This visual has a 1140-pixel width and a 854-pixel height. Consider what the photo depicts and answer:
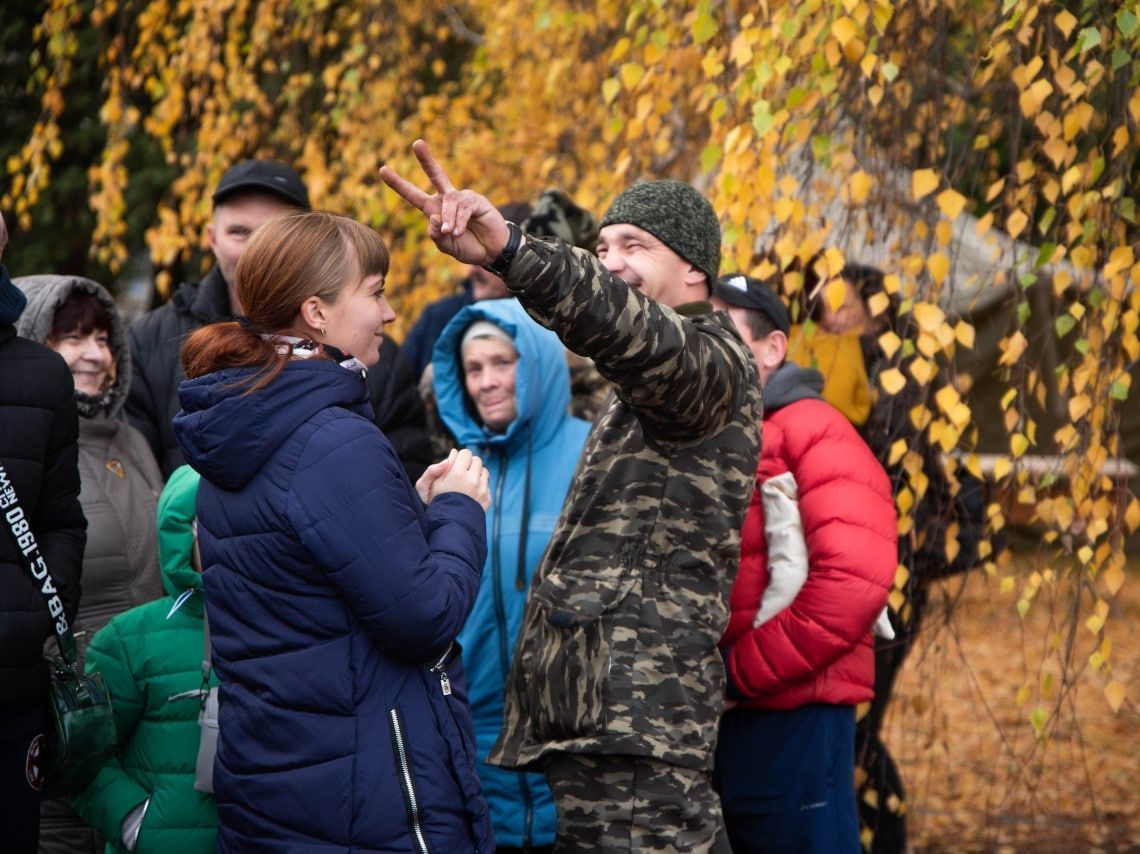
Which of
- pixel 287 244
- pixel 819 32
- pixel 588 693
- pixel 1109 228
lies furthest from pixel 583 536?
pixel 1109 228

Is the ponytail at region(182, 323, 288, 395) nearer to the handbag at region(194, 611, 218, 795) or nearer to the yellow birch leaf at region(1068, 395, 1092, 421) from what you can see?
the handbag at region(194, 611, 218, 795)

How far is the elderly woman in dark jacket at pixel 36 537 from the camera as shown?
7.95 ft

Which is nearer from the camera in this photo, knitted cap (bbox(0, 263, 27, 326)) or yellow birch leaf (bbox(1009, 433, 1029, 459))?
knitted cap (bbox(0, 263, 27, 326))

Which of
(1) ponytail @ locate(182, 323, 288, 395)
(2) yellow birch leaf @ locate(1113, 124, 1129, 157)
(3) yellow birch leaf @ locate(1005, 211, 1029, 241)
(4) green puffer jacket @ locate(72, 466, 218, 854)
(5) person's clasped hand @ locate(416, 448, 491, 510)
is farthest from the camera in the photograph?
(3) yellow birch leaf @ locate(1005, 211, 1029, 241)

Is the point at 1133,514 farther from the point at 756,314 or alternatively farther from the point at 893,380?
the point at 756,314

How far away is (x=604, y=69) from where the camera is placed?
5977 mm

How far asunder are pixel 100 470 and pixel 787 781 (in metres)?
1.78

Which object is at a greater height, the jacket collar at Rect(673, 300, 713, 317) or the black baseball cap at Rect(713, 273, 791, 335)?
the black baseball cap at Rect(713, 273, 791, 335)

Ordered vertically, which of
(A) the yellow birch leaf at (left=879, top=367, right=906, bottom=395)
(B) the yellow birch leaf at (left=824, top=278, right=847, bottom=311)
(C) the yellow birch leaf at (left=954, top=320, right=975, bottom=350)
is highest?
(B) the yellow birch leaf at (left=824, top=278, right=847, bottom=311)

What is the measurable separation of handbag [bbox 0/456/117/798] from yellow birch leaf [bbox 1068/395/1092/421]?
7.60 ft

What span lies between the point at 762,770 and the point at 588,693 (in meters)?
0.69

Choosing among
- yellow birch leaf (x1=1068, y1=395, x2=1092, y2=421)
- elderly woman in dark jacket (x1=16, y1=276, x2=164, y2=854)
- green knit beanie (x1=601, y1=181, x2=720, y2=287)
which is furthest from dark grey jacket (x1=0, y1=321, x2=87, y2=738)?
yellow birch leaf (x1=1068, y1=395, x2=1092, y2=421)

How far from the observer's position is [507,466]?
329cm

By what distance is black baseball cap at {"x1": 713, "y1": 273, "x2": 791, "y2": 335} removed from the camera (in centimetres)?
306
